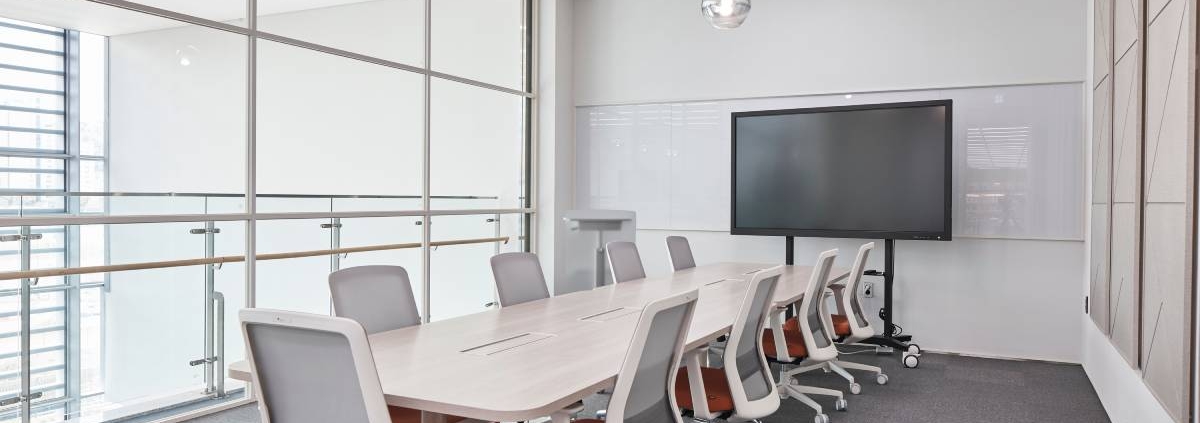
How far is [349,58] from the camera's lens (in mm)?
5895

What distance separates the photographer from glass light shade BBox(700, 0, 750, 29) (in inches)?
188

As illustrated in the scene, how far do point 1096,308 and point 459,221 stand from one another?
497cm

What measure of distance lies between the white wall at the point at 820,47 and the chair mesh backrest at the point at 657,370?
16.9 ft

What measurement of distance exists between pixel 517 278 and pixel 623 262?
1.34 meters

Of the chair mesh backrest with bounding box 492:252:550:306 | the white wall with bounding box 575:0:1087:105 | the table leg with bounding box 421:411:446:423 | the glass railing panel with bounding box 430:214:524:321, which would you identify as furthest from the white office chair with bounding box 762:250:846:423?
the white wall with bounding box 575:0:1087:105

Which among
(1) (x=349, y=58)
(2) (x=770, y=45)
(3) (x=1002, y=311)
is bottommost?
(3) (x=1002, y=311)

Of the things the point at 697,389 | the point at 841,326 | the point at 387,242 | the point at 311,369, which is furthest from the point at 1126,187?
the point at 387,242

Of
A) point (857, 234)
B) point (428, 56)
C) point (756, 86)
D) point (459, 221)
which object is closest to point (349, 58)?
point (428, 56)

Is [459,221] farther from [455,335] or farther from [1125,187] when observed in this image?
[1125,187]

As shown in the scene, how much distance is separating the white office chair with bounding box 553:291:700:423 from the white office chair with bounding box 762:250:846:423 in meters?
1.60

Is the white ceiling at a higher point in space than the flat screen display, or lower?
higher

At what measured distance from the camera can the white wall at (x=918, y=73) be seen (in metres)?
6.69

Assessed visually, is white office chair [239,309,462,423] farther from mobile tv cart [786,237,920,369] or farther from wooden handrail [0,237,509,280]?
mobile tv cart [786,237,920,369]

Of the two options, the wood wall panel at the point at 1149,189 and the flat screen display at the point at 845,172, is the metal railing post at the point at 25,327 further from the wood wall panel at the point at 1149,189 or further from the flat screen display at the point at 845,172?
the flat screen display at the point at 845,172
